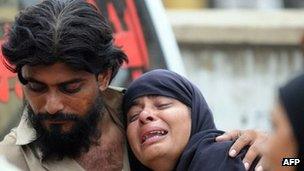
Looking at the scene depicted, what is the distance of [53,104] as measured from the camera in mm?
3377

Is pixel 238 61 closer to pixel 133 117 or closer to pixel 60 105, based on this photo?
pixel 133 117

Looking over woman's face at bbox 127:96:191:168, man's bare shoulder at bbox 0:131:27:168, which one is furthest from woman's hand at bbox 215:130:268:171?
man's bare shoulder at bbox 0:131:27:168

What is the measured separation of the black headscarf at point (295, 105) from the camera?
7.70 feet

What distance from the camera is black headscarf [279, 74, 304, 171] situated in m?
2.35

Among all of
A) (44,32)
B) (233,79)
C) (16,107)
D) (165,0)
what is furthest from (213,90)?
(44,32)

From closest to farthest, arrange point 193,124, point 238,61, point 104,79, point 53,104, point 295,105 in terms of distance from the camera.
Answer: point 295,105 → point 53,104 → point 193,124 → point 104,79 → point 238,61

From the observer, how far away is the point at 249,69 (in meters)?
9.78

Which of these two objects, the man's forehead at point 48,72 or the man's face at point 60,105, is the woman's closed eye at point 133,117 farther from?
the man's forehead at point 48,72

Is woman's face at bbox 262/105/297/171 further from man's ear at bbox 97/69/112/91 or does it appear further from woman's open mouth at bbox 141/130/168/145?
man's ear at bbox 97/69/112/91

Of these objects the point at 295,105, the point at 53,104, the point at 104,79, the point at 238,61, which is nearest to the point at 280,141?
the point at 295,105

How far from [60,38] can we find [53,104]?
0.73 ft

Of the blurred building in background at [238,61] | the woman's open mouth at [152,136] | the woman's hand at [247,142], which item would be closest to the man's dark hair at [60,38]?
the woman's open mouth at [152,136]

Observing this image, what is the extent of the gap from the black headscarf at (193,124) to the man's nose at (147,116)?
7 centimetres

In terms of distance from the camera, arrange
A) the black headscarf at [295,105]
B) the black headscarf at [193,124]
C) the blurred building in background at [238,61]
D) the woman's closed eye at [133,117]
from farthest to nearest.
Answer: the blurred building in background at [238,61]
the woman's closed eye at [133,117]
the black headscarf at [193,124]
the black headscarf at [295,105]
